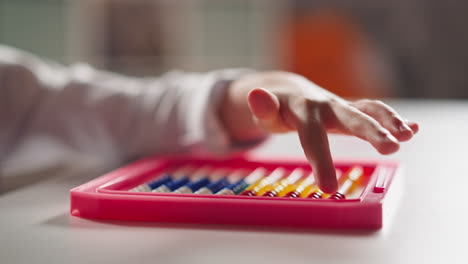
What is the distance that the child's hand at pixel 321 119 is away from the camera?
38cm

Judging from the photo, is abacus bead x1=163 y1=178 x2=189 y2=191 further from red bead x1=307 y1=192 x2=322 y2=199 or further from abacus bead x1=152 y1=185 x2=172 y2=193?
red bead x1=307 y1=192 x2=322 y2=199

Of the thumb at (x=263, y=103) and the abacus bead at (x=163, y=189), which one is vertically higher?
the thumb at (x=263, y=103)

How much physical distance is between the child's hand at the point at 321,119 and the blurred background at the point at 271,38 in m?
1.85

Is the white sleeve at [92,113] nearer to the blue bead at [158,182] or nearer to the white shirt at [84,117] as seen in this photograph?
the white shirt at [84,117]

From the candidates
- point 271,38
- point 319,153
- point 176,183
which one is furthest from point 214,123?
point 271,38

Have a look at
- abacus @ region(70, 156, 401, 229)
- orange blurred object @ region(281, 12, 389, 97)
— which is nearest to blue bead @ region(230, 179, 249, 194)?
abacus @ region(70, 156, 401, 229)

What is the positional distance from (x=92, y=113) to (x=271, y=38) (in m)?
1.93

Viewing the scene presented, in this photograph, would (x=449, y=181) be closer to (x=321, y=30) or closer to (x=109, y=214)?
(x=109, y=214)

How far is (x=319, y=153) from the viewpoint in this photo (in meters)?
0.38

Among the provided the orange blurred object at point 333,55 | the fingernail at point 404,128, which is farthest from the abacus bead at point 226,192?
the orange blurred object at point 333,55

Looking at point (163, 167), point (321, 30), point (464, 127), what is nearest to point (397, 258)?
point (163, 167)

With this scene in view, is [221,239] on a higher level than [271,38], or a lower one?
lower

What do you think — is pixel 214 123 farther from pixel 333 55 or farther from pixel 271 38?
pixel 271 38

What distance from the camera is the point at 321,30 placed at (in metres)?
2.44
